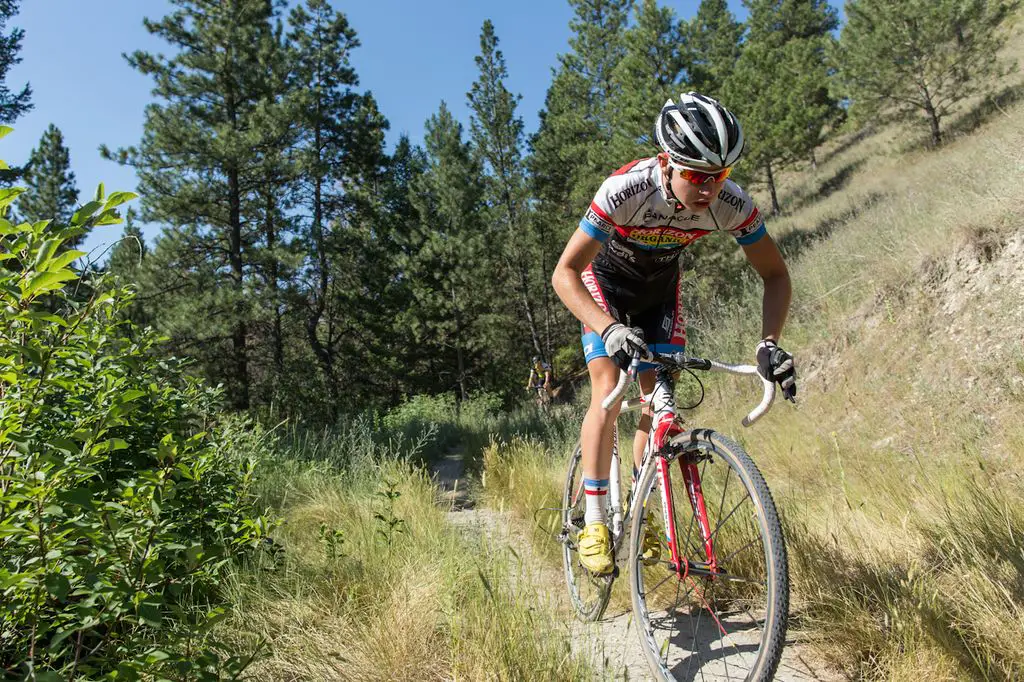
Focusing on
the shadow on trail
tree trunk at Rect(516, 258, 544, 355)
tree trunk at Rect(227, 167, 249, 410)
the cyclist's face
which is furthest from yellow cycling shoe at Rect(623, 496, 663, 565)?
tree trunk at Rect(516, 258, 544, 355)

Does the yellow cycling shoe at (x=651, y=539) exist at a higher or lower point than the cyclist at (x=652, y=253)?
lower

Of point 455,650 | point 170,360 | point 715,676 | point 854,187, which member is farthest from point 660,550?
point 854,187

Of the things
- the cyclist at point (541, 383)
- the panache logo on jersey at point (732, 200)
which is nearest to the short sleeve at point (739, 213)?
the panache logo on jersey at point (732, 200)

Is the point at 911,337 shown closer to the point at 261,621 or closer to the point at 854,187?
the point at 261,621

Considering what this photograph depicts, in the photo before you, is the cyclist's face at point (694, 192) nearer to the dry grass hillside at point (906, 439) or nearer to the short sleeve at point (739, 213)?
the short sleeve at point (739, 213)

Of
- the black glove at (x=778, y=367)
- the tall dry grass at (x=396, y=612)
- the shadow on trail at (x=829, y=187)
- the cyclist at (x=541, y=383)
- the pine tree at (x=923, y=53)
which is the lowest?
the cyclist at (x=541, y=383)

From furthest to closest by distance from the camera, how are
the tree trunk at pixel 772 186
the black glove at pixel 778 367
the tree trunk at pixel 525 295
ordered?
1. the tree trunk at pixel 525 295
2. the tree trunk at pixel 772 186
3. the black glove at pixel 778 367

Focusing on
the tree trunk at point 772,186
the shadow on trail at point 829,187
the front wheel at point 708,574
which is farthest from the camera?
the shadow on trail at point 829,187

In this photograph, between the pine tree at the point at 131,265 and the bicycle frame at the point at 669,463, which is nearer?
the bicycle frame at the point at 669,463

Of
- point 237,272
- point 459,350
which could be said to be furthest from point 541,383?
point 459,350

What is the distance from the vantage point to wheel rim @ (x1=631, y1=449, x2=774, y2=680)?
2.03 m

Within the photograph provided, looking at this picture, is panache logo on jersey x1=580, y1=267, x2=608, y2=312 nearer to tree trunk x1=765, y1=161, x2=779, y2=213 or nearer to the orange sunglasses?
the orange sunglasses

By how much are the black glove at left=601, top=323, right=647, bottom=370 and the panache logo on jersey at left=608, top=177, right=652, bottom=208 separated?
25.3 inches

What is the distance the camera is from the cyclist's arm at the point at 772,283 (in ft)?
7.47
